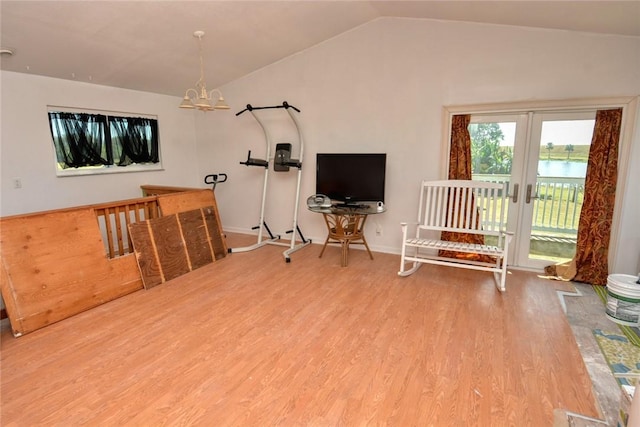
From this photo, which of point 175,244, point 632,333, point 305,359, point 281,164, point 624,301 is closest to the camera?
point 305,359

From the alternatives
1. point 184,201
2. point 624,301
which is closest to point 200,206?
point 184,201

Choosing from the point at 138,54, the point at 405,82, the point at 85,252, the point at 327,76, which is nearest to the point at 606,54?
the point at 405,82

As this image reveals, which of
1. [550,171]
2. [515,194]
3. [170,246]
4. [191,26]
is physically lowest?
[170,246]

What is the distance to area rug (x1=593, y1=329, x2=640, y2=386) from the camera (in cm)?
205

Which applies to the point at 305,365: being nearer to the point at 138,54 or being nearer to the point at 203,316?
the point at 203,316

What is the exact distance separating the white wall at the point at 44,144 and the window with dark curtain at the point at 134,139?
0.17 meters

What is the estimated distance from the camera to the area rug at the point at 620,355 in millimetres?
2055

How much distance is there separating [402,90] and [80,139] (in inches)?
165

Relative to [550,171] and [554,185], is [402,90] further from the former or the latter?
[554,185]

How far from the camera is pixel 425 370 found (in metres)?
2.11

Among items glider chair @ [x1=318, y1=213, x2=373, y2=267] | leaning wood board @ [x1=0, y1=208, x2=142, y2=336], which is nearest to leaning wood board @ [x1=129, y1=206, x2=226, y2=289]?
leaning wood board @ [x1=0, y1=208, x2=142, y2=336]

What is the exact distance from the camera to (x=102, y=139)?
4.52 metres

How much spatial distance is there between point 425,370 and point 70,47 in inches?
175

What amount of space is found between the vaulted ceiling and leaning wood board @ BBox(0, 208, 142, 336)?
5.64 feet
